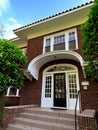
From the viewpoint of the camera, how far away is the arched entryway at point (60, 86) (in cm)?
748

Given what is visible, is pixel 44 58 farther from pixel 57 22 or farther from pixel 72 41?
pixel 57 22

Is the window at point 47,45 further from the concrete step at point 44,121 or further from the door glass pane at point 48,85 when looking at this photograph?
the concrete step at point 44,121

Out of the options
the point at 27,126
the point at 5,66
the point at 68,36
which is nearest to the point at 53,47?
the point at 68,36

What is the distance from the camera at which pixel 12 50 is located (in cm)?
621

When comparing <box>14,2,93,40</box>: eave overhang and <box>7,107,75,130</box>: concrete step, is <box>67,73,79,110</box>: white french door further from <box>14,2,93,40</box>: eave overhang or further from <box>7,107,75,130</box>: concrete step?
<box>14,2,93,40</box>: eave overhang

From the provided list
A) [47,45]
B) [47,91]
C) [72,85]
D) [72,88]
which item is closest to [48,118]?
[72,88]

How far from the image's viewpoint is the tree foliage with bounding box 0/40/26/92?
557cm

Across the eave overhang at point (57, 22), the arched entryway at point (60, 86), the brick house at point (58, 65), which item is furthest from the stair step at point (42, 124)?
the eave overhang at point (57, 22)

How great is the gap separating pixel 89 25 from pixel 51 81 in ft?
15.9

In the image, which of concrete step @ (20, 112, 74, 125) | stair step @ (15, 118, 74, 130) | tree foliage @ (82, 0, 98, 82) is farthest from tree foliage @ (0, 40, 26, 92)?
tree foliage @ (82, 0, 98, 82)

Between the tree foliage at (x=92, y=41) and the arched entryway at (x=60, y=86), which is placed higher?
the tree foliage at (x=92, y=41)

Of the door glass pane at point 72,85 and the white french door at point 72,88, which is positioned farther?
the door glass pane at point 72,85

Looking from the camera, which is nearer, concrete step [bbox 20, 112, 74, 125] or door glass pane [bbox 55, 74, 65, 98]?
concrete step [bbox 20, 112, 74, 125]

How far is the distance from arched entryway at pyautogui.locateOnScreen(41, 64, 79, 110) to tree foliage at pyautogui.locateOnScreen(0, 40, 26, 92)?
259 cm
